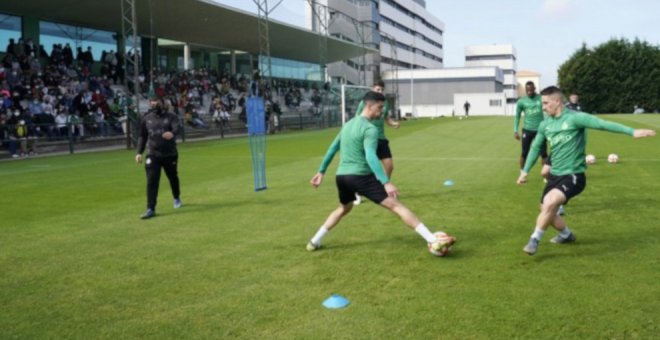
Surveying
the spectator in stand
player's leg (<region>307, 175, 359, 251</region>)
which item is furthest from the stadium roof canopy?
player's leg (<region>307, 175, 359, 251</region>)

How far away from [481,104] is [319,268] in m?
84.5

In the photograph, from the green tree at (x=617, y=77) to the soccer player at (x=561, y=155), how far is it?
75.5m

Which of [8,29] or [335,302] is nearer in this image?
[335,302]

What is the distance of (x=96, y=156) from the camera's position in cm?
2278

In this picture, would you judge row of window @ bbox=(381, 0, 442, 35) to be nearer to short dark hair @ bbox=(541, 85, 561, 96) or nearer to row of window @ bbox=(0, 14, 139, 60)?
row of window @ bbox=(0, 14, 139, 60)

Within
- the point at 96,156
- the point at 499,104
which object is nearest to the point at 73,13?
the point at 96,156

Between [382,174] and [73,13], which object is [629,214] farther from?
[73,13]

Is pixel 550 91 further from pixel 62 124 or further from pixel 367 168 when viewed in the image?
pixel 62 124

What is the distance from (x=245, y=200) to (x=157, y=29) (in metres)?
29.0

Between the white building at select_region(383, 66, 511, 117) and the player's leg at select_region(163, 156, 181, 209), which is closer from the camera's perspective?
the player's leg at select_region(163, 156, 181, 209)

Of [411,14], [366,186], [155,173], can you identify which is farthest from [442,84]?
[366,186]

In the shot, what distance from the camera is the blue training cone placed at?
5.09 meters

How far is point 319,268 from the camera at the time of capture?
6.36 meters

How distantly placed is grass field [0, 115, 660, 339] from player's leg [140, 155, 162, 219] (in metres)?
0.22
